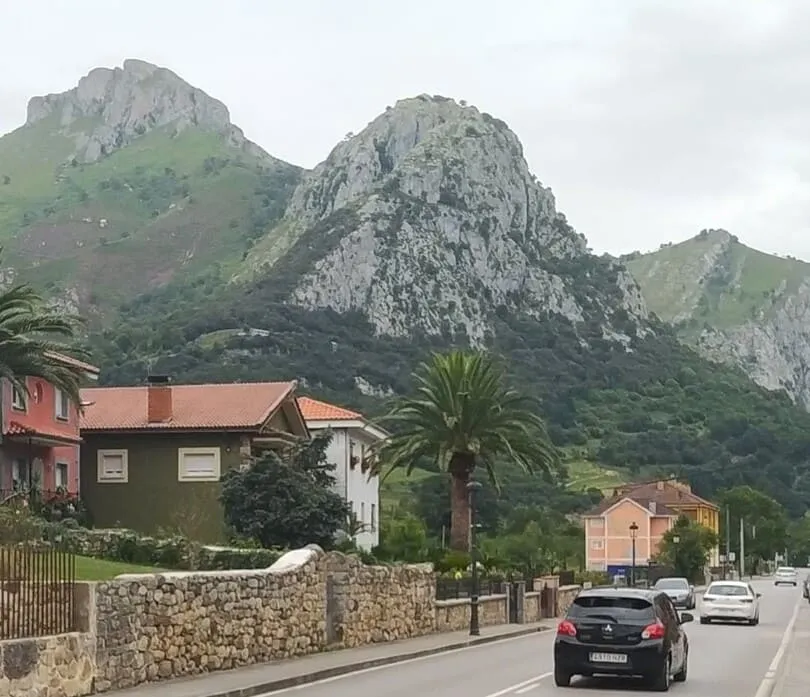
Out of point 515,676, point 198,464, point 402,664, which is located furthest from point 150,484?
point 515,676

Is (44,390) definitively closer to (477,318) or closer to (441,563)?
(441,563)

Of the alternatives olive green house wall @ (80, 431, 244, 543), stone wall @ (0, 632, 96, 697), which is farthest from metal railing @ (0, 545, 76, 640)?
olive green house wall @ (80, 431, 244, 543)

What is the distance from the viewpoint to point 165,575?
20219mm

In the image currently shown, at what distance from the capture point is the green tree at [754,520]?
142625 mm

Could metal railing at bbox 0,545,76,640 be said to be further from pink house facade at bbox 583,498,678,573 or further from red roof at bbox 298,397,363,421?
pink house facade at bbox 583,498,678,573

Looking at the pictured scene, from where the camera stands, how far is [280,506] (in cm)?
4638

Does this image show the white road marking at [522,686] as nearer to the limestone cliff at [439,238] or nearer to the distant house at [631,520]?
the distant house at [631,520]

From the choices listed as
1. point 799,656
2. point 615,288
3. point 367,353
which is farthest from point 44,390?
point 615,288

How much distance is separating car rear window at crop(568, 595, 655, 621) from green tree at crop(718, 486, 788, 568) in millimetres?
123848

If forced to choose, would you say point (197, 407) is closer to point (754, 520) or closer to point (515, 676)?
point (515, 676)

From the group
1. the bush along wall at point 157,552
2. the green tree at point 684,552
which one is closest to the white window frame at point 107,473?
the bush along wall at point 157,552

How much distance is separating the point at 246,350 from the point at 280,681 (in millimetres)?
111719

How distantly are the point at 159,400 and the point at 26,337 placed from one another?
17042 mm

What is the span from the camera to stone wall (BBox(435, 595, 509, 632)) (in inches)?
1430
